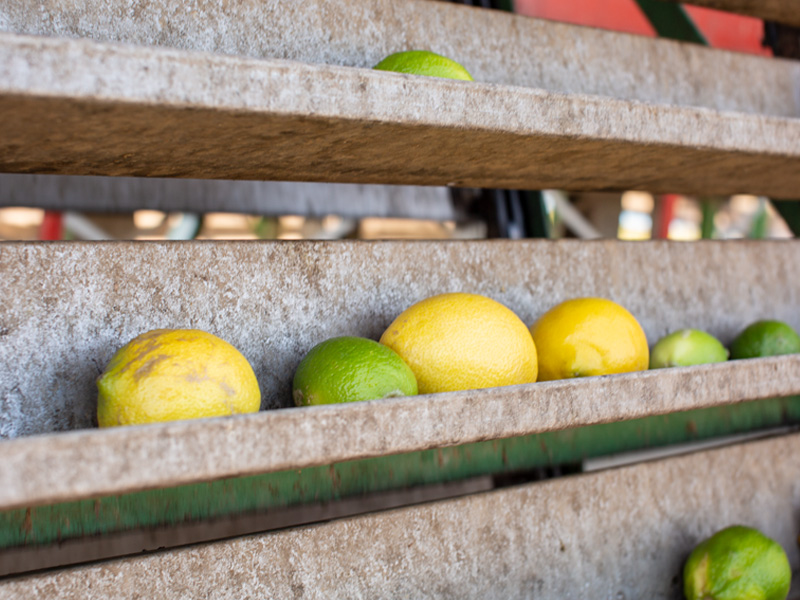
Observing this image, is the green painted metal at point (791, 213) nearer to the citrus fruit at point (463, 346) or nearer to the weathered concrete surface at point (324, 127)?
the weathered concrete surface at point (324, 127)

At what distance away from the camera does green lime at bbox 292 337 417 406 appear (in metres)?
0.71

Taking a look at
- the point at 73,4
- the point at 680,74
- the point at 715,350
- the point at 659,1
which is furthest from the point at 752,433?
the point at 73,4

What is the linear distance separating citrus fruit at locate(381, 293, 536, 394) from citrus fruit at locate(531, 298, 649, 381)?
68 mm

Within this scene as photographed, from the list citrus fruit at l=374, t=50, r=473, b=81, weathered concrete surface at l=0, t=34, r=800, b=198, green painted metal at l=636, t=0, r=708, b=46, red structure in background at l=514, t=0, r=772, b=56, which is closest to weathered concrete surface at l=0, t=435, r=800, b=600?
weathered concrete surface at l=0, t=34, r=800, b=198

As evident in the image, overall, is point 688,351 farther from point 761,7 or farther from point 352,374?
point 761,7

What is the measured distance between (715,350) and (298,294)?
63cm

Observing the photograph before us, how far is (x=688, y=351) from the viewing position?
1.00 m

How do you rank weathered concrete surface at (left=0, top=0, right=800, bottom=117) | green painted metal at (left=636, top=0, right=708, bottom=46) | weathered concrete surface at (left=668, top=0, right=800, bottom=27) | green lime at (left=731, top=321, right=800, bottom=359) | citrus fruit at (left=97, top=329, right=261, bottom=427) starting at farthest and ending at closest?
1. green painted metal at (left=636, top=0, right=708, bottom=46)
2. weathered concrete surface at (left=668, top=0, right=800, bottom=27)
3. green lime at (left=731, top=321, right=800, bottom=359)
4. weathered concrete surface at (left=0, top=0, right=800, bottom=117)
5. citrus fruit at (left=97, top=329, right=261, bottom=427)

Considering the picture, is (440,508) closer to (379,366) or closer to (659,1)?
(379,366)

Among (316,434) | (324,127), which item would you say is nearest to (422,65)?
(324,127)

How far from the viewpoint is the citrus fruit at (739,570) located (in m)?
0.93

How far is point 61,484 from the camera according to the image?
1.77ft

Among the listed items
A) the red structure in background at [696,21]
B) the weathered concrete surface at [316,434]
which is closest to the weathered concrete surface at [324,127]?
the weathered concrete surface at [316,434]

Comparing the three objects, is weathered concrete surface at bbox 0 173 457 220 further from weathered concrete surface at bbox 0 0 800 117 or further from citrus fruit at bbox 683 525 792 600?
citrus fruit at bbox 683 525 792 600
